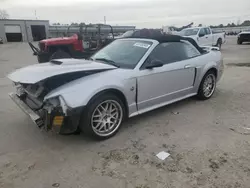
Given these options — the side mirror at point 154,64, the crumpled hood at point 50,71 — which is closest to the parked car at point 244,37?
the side mirror at point 154,64

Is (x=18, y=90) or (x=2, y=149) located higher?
(x=18, y=90)

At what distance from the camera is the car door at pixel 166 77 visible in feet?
13.3

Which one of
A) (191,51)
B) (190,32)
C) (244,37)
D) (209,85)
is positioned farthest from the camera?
(244,37)

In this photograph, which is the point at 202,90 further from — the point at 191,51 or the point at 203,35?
the point at 203,35

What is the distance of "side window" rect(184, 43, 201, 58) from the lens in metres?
5.04

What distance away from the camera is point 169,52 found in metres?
4.64

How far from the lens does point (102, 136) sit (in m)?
3.62

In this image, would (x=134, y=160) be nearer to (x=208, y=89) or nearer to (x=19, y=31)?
(x=208, y=89)

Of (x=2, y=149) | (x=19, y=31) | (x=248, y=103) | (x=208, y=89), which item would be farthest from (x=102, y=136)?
(x=19, y=31)

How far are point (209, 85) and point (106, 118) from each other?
116 inches

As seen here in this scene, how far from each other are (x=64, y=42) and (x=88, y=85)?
7.74 meters

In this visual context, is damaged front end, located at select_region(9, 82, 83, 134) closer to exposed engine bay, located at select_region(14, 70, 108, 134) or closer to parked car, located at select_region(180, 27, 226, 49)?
exposed engine bay, located at select_region(14, 70, 108, 134)

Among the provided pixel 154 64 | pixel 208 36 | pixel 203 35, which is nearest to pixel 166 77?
pixel 154 64

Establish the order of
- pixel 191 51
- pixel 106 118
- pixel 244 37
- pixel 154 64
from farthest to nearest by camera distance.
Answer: pixel 244 37, pixel 191 51, pixel 154 64, pixel 106 118
